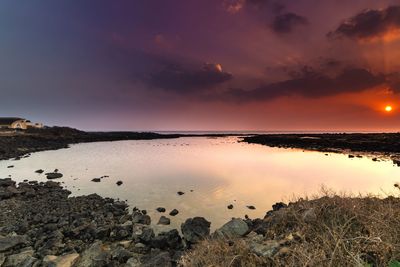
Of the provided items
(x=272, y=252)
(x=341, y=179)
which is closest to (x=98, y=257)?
(x=272, y=252)

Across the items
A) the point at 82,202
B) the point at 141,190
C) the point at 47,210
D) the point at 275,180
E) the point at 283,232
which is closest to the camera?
the point at 283,232

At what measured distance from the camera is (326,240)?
5426 millimetres

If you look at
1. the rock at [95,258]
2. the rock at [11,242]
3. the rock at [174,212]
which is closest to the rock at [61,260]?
the rock at [95,258]

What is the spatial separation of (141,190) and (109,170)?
1106cm

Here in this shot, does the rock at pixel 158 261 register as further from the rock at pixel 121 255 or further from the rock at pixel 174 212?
the rock at pixel 174 212

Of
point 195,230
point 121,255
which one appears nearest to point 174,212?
point 195,230

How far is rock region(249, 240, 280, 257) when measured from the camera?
568 cm

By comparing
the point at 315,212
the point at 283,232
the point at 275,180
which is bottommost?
the point at 275,180

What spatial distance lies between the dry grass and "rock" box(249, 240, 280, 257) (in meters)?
0.11

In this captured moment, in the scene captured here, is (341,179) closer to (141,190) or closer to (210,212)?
(210,212)

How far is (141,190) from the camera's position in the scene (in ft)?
63.6

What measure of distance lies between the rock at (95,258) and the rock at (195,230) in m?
2.98

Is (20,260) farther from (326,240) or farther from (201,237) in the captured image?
(326,240)

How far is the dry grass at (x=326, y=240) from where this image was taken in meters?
4.96
